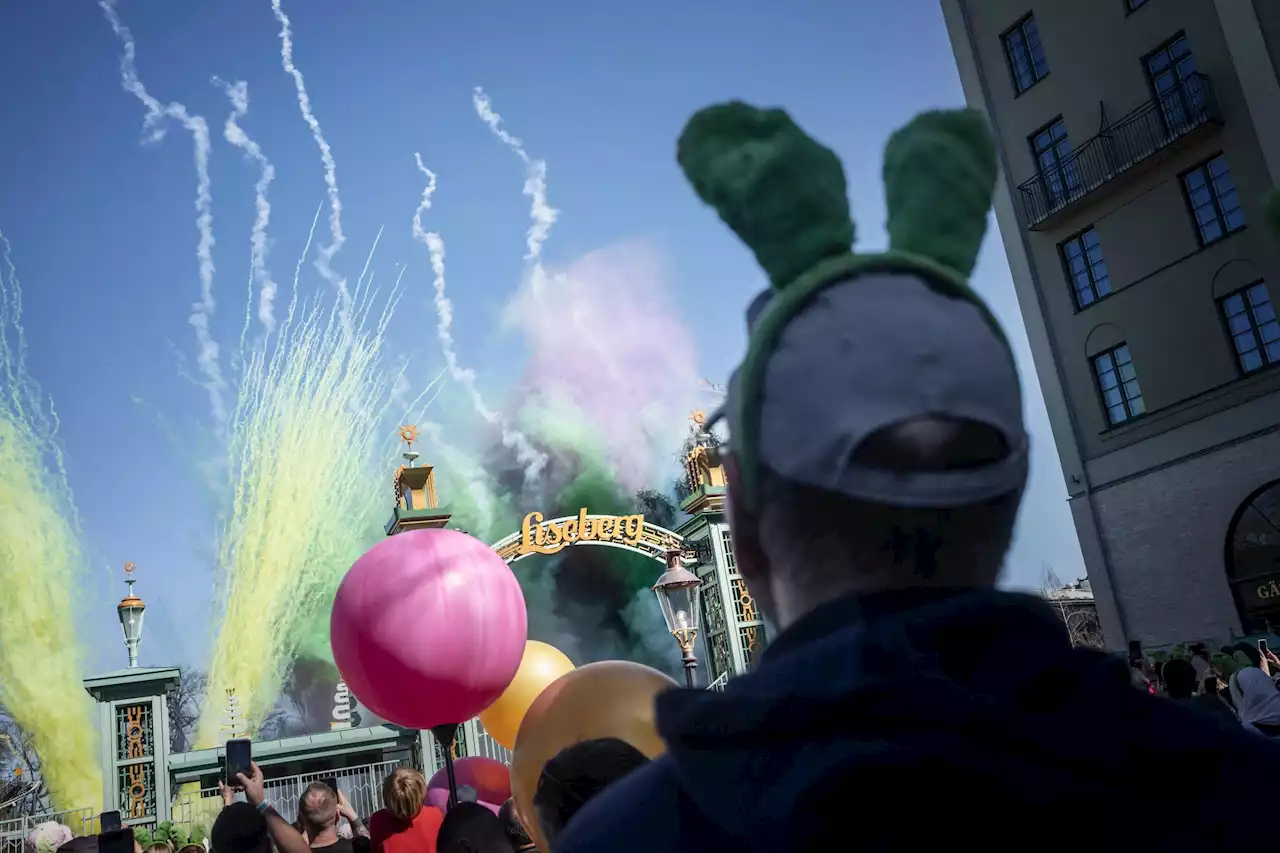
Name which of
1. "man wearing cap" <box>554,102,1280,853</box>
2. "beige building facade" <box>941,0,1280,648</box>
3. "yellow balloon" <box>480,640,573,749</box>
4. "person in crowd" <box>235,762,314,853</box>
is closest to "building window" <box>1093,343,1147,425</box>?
"beige building facade" <box>941,0,1280,648</box>

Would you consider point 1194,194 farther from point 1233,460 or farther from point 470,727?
point 470,727

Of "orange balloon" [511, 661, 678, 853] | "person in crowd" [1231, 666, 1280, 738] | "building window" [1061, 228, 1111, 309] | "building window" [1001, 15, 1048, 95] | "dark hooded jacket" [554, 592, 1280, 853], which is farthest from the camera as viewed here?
"building window" [1001, 15, 1048, 95]

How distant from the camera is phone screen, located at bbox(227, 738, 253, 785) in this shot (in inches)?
136

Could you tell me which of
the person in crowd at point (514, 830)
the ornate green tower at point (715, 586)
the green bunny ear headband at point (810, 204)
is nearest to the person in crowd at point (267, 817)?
the person in crowd at point (514, 830)

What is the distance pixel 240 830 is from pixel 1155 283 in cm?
1553

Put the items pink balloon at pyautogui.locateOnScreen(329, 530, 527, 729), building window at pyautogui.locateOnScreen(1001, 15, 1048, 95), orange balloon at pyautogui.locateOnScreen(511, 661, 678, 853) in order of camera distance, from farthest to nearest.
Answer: building window at pyautogui.locateOnScreen(1001, 15, 1048, 95) → pink balloon at pyautogui.locateOnScreen(329, 530, 527, 729) → orange balloon at pyautogui.locateOnScreen(511, 661, 678, 853)

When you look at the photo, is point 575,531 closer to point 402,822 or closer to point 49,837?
point 49,837

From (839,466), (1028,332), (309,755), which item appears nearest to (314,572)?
(309,755)

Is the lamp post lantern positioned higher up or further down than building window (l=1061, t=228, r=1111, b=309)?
further down

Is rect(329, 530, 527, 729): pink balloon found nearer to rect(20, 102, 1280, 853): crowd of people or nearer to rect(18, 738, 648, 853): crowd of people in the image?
rect(18, 738, 648, 853): crowd of people

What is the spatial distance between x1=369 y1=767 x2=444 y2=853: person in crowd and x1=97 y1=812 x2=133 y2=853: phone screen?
90cm

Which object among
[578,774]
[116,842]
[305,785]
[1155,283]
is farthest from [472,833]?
[1155,283]

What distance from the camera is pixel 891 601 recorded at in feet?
3.13

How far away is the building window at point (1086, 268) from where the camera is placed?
16078 mm
